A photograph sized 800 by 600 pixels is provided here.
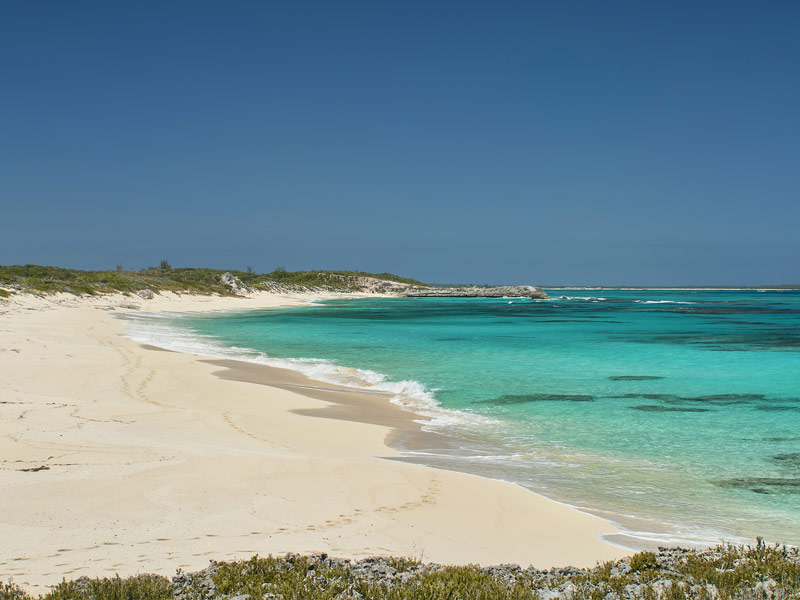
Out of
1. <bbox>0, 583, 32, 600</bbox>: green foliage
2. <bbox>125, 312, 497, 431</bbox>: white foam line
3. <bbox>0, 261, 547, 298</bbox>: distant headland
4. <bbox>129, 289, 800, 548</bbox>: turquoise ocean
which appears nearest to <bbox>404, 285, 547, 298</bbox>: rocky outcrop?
<bbox>0, 261, 547, 298</bbox>: distant headland

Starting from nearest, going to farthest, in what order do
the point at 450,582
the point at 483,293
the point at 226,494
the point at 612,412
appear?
the point at 450,582, the point at 226,494, the point at 612,412, the point at 483,293

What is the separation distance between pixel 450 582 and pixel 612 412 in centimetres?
1080

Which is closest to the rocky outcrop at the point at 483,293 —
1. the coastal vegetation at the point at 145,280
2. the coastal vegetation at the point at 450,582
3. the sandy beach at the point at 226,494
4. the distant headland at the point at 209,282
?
the distant headland at the point at 209,282

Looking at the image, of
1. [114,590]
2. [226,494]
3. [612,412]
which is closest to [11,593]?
[114,590]

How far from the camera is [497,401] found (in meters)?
15.2

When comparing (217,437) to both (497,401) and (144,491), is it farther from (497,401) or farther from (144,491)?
(497,401)

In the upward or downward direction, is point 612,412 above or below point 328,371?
above

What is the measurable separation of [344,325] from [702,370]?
26.2 m

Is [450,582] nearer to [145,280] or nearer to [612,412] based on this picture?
[612,412]

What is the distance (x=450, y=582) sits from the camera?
438 cm

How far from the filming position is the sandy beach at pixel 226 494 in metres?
5.48

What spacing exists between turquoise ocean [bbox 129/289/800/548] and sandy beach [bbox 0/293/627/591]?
47.0 inches

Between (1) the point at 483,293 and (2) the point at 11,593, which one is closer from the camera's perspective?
(2) the point at 11,593

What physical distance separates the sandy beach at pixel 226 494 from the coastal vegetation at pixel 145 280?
118 feet
